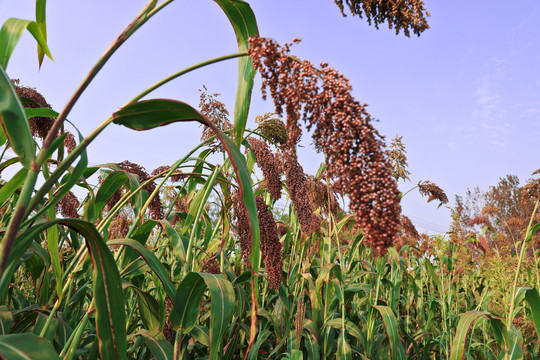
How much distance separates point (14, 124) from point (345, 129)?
1.03 meters

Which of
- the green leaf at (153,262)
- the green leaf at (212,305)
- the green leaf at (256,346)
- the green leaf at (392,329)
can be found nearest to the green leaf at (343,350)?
the green leaf at (392,329)

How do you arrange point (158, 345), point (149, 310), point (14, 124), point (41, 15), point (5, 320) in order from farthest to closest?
point (149, 310) < point (158, 345) < point (5, 320) < point (41, 15) < point (14, 124)

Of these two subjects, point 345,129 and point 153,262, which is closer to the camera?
point 345,129

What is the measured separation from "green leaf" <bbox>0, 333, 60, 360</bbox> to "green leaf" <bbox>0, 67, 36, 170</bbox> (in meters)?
0.51

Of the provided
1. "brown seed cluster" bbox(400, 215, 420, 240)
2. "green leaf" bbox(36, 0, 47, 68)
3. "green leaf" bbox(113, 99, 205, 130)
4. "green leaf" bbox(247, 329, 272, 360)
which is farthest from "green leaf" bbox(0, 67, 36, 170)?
"brown seed cluster" bbox(400, 215, 420, 240)

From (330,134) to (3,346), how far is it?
121cm

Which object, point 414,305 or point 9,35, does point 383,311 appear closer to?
point 414,305

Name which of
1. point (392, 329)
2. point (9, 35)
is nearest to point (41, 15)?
point (9, 35)

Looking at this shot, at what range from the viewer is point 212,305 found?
174 centimetres

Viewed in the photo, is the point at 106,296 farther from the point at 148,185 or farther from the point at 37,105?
the point at 37,105

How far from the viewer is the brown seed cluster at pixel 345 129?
1448 mm

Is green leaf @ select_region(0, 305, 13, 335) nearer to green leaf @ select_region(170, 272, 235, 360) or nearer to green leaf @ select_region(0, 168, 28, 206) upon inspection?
green leaf @ select_region(0, 168, 28, 206)

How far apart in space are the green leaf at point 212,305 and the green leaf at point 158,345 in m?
0.19

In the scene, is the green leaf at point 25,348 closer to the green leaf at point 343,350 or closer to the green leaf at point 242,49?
the green leaf at point 242,49
